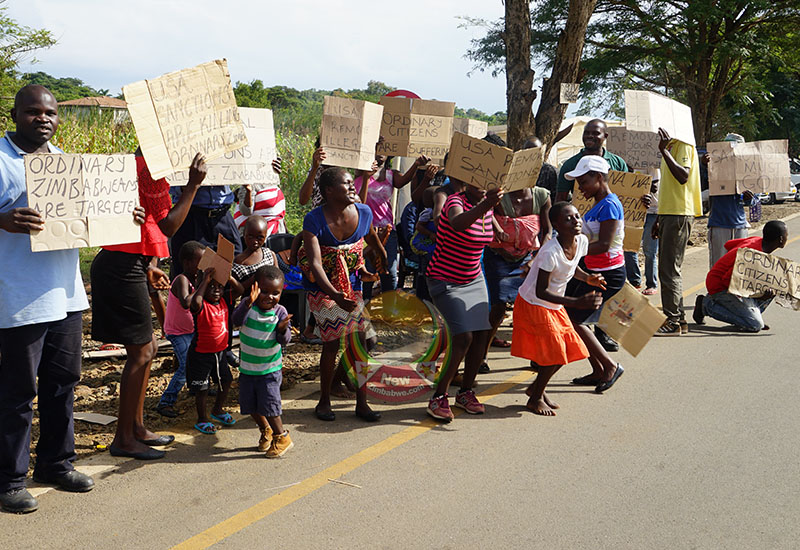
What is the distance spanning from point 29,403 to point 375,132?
3.49m

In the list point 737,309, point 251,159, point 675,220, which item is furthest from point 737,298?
point 251,159

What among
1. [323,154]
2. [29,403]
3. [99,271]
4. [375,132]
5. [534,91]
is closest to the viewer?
[29,403]

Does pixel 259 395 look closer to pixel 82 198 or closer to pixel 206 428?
pixel 206 428

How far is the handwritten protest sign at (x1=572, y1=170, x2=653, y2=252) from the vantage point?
725 cm

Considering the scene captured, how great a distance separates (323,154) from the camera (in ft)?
19.6

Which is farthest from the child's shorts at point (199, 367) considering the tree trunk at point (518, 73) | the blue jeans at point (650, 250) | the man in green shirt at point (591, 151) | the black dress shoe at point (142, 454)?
the blue jeans at point (650, 250)

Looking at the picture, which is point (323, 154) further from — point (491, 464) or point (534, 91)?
point (534, 91)

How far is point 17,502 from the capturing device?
388 cm

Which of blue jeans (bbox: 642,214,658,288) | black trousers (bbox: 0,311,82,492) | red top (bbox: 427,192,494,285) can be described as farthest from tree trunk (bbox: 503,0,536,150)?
black trousers (bbox: 0,311,82,492)

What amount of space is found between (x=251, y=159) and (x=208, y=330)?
4.87 feet

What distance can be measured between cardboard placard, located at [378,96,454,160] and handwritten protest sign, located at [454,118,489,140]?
1595 millimetres

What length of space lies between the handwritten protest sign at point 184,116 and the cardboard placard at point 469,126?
4.12 meters

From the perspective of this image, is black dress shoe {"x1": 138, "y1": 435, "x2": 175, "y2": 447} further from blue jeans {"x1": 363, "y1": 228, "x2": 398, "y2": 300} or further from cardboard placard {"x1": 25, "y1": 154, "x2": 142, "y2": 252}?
blue jeans {"x1": 363, "y1": 228, "x2": 398, "y2": 300}

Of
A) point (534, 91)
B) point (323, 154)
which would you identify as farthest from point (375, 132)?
point (534, 91)
